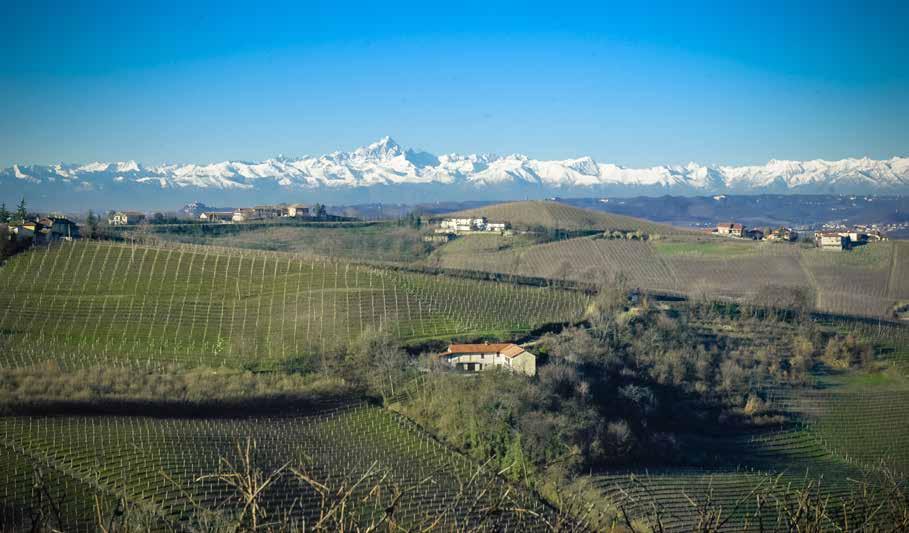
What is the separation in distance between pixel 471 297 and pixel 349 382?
39.4ft

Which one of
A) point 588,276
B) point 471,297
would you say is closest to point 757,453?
point 471,297

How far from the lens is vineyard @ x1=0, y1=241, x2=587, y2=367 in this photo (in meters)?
31.6

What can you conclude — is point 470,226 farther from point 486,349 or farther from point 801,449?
point 801,449

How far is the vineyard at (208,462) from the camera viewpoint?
17172mm

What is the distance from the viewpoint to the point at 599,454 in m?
27.1

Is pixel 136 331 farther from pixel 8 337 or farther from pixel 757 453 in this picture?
pixel 757 453

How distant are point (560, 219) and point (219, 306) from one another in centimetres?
5682

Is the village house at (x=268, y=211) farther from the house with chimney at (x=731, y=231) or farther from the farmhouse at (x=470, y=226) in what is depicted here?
the house with chimney at (x=731, y=231)

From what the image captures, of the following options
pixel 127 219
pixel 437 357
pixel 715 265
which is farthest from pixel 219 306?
pixel 127 219

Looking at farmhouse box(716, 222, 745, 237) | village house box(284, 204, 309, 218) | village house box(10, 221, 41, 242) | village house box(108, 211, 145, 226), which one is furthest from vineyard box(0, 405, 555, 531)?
farmhouse box(716, 222, 745, 237)

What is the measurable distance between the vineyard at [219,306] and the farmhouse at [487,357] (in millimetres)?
2466

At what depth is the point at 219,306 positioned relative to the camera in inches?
1448

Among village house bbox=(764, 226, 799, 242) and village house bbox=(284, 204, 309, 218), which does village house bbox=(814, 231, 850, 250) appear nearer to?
village house bbox=(764, 226, 799, 242)

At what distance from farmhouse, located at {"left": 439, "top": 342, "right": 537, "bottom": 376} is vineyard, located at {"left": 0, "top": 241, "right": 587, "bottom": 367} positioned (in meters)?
2.47
